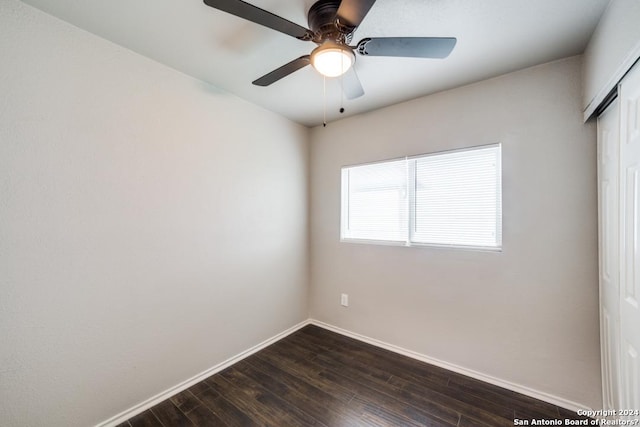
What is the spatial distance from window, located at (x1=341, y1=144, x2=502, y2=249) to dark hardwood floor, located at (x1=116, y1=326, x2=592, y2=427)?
111 cm

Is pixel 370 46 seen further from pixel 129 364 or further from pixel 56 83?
pixel 129 364

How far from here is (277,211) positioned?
274 centimetres

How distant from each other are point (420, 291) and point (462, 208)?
0.84 m

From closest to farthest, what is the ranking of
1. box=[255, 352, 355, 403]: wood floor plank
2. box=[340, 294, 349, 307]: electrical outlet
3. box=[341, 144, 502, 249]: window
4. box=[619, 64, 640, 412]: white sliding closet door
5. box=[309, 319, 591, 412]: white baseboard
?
box=[619, 64, 640, 412]: white sliding closet door → box=[309, 319, 591, 412]: white baseboard → box=[255, 352, 355, 403]: wood floor plank → box=[341, 144, 502, 249]: window → box=[340, 294, 349, 307]: electrical outlet

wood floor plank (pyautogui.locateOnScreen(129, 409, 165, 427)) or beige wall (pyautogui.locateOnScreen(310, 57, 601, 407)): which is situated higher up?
beige wall (pyautogui.locateOnScreen(310, 57, 601, 407))

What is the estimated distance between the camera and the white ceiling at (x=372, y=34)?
133 cm

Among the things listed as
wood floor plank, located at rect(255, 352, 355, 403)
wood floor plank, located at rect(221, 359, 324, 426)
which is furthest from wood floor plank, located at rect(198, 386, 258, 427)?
wood floor plank, located at rect(255, 352, 355, 403)

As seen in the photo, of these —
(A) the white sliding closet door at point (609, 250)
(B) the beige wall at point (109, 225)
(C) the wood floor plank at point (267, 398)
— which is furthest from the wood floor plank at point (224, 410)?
(A) the white sliding closet door at point (609, 250)

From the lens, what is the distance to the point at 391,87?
2166 millimetres

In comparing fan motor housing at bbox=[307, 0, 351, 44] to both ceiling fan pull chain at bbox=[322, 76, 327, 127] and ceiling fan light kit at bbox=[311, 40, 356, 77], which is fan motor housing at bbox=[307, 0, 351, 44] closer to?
ceiling fan light kit at bbox=[311, 40, 356, 77]

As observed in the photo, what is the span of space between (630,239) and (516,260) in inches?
29.9

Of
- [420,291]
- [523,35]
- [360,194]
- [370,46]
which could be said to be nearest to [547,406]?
[420,291]

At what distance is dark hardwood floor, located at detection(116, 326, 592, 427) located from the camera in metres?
1.63

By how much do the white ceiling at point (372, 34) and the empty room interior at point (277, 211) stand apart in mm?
15
